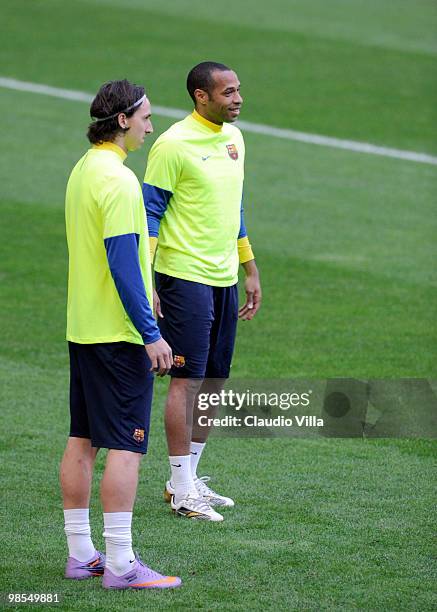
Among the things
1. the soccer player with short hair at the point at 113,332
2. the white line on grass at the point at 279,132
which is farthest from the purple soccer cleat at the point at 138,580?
the white line on grass at the point at 279,132

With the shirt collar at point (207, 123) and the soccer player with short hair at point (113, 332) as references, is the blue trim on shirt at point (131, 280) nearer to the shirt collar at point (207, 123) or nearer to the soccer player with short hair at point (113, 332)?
the soccer player with short hair at point (113, 332)

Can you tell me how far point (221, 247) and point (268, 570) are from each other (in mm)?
1797

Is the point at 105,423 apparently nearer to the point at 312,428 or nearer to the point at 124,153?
the point at 124,153

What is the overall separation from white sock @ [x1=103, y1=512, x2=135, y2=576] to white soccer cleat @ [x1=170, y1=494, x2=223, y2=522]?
1096 mm

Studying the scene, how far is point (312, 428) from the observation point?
8.02 m

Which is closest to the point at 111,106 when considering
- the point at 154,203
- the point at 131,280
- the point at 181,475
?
the point at 131,280

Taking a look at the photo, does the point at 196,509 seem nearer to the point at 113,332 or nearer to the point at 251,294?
the point at 251,294

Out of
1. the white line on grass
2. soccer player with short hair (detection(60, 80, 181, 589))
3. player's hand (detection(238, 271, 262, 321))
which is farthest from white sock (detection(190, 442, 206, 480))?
the white line on grass

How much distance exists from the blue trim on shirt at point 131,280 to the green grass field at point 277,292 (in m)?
1.14

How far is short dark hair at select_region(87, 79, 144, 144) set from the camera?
17.7 ft

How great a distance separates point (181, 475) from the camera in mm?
6645

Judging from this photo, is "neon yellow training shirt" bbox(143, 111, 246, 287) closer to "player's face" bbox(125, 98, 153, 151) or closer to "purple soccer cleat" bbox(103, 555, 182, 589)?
"player's face" bbox(125, 98, 153, 151)

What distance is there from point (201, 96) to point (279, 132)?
12.1m

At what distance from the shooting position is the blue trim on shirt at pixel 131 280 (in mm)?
5199
